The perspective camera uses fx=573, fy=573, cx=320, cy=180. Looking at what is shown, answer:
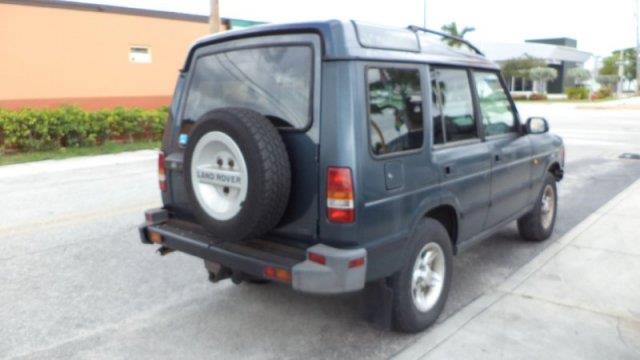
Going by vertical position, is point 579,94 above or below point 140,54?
below

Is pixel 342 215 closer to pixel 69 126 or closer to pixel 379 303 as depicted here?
pixel 379 303

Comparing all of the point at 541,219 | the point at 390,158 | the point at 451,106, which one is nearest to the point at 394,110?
the point at 390,158

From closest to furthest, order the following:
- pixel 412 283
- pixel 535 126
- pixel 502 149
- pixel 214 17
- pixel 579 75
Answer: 1. pixel 412 283
2. pixel 502 149
3. pixel 535 126
4. pixel 214 17
5. pixel 579 75

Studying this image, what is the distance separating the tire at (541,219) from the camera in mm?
5652

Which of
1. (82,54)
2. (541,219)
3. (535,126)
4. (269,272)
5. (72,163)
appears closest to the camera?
(269,272)

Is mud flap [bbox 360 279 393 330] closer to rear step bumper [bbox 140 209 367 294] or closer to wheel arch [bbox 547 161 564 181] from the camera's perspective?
rear step bumper [bbox 140 209 367 294]

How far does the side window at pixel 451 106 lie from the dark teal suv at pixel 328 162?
0.05 feet

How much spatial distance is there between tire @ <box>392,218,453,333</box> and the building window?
15.6 meters

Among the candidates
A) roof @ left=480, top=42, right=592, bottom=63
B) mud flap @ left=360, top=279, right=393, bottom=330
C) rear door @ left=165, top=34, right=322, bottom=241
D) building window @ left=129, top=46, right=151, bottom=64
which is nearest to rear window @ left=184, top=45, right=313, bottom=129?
rear door @ left=165, top=34, right=322, bottom=241

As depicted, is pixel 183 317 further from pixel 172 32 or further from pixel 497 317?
pixel 172 32

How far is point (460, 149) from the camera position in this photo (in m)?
4.10

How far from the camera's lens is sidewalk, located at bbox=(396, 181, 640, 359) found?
3.58m

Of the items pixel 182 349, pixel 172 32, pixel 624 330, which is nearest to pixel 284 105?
pixel 182 349

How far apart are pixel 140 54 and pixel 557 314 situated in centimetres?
1618
